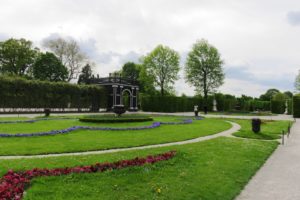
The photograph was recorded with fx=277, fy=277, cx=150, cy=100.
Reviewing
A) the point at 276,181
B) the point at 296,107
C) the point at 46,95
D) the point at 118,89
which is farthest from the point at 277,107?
the point at 276,181

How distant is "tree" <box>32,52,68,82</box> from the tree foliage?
83.6ft

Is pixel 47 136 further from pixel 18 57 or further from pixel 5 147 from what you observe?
pixel 18 57

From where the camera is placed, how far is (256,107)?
180 ft

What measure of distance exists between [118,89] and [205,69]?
1750 cm

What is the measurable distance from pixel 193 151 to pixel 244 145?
298 cm

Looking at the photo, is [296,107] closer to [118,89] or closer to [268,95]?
[118,89]

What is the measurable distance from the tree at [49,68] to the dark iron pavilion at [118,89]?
11.4 meters

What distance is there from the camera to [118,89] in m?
45.6

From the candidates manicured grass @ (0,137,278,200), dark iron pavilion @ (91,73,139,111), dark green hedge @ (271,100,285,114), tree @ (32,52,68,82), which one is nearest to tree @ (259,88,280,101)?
dark green hedge @ (271,100,285,114)

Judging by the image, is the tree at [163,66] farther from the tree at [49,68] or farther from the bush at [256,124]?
the bush at [256,124]

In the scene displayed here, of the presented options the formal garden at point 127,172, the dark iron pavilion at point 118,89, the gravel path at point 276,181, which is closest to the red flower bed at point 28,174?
the formal garden at point 127,172

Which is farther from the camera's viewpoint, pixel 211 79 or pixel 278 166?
pixel 211 79

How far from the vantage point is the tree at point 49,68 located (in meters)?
55.8

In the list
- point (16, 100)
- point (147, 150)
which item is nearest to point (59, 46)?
point (16, 100)
